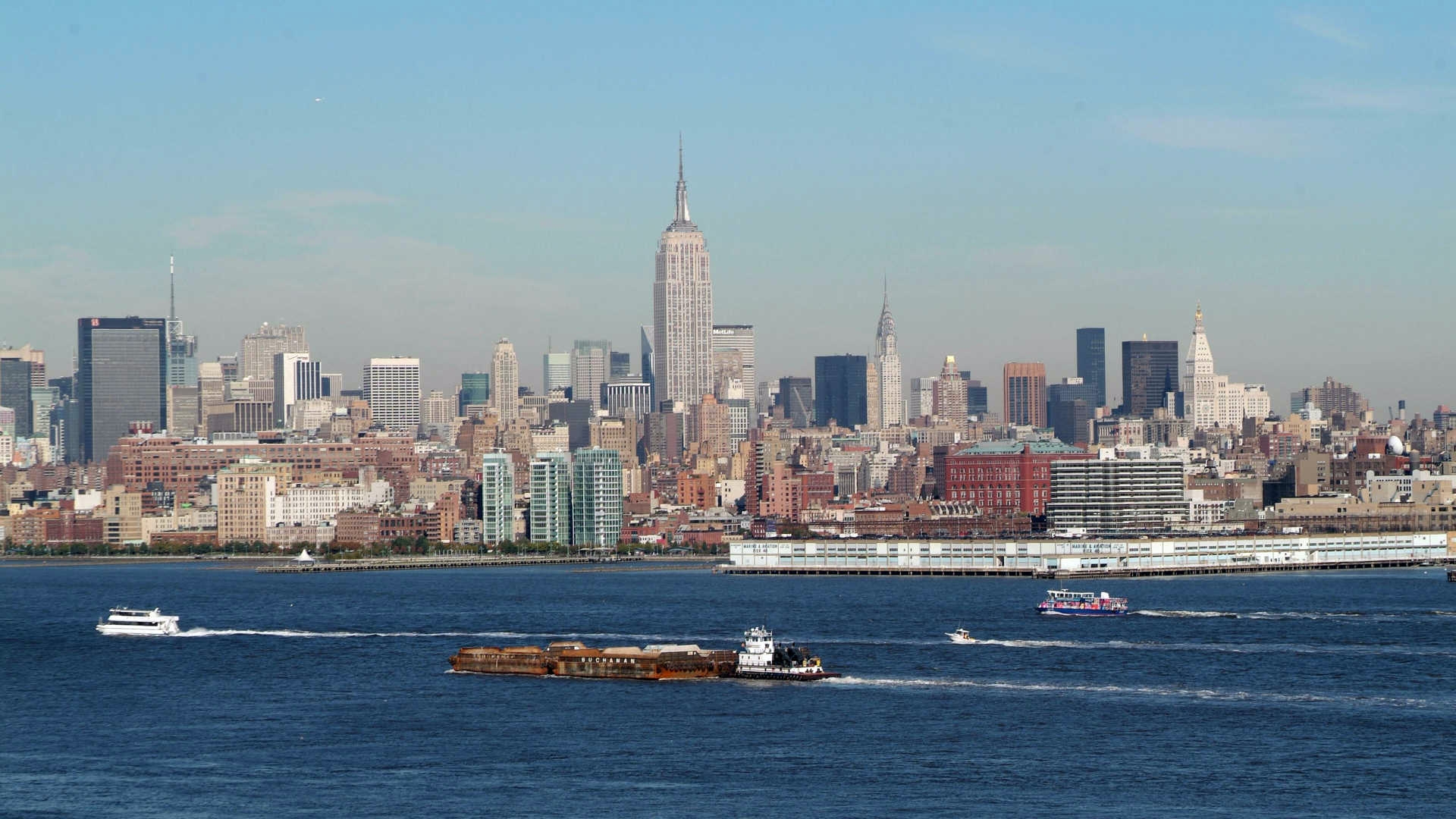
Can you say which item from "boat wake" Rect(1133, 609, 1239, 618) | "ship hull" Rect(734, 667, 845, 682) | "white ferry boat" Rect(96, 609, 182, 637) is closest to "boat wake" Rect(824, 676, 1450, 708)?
"ship hull" Rect(734, 667, 845, 682)

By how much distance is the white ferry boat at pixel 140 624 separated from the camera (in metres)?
96.1

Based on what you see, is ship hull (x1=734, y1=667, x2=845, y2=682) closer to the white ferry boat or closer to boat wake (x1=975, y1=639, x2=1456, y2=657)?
boat wake (x1=975, y1=639, x2=1456, y2=657)

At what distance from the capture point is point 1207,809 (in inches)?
1989

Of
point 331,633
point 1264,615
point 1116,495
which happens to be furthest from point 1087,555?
point 331,633

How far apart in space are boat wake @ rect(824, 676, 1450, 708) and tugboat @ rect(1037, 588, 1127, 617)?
3154 cm

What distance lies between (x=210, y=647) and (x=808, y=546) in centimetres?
7535

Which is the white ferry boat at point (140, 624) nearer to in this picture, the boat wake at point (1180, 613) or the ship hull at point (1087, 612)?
the ship hull at point (1087, 612)

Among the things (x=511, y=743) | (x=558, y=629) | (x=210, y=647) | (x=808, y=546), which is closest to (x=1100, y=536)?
(x=808, y=546)

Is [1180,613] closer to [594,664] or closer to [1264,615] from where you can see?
[1264,615]

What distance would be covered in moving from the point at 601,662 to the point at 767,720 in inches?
544

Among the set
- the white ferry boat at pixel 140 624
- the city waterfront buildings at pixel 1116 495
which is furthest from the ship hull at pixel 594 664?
the city waterfront buildings at pixel 1116 495

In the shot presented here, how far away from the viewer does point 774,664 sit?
74.2m

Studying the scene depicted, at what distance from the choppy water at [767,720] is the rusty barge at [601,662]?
105 centimetres

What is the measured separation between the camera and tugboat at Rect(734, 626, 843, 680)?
73.6 meters
